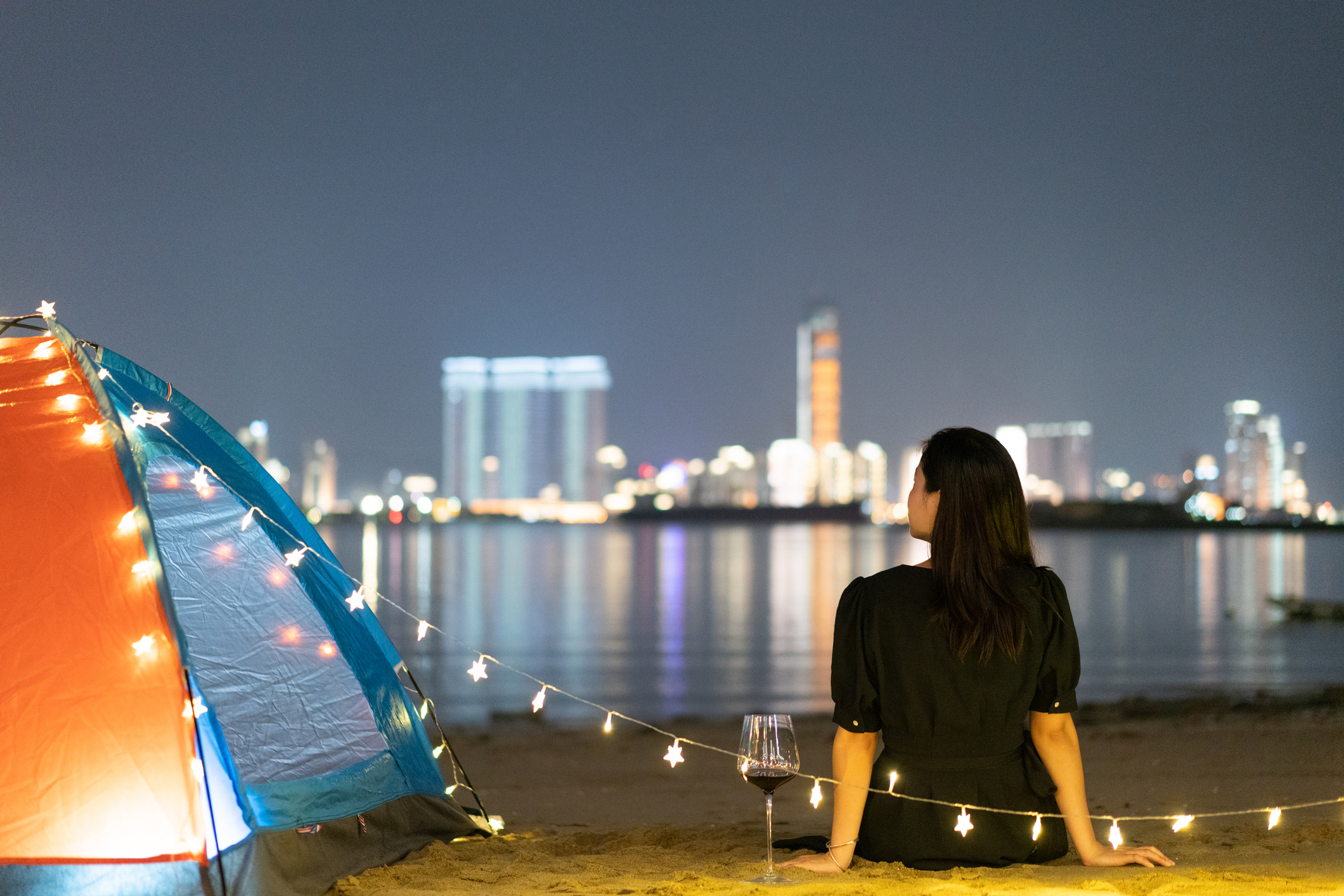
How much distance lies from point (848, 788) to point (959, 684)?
1.38 ft

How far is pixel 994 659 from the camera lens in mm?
3076

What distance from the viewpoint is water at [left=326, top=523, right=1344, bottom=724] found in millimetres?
17078

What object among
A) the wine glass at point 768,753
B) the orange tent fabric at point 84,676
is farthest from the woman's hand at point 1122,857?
the orange tent fabric at point 84,676

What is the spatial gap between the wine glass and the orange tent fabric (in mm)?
1709

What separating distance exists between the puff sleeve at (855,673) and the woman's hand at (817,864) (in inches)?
16.9

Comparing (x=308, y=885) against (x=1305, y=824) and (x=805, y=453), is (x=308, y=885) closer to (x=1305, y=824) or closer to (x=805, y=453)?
(x=1305, y=824)

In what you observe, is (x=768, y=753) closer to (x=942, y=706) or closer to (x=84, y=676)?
(x=942, y=706)

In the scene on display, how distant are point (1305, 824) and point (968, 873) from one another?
8.49ft

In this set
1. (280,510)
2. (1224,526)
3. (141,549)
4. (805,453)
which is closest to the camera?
(141,549)

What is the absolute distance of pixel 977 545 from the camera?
10.0 ft

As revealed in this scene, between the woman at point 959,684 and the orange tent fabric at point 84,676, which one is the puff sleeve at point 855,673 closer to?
the woman at point 959,684

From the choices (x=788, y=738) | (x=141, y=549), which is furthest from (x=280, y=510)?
(x=788, y=738)

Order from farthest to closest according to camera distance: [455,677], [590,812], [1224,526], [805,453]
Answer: [805,453], [1224,526], [455,677], [590,812]

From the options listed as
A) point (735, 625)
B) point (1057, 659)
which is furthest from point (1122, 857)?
point (735, 625)
